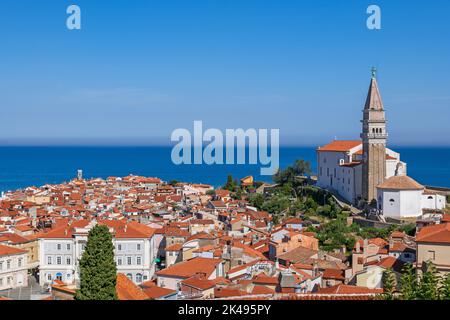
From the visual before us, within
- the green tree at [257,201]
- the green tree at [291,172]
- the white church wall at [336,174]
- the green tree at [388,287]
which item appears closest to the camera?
the green tree at [388,287]

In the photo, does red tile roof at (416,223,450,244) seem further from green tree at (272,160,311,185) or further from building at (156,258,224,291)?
green tree at (272,160,311,185)

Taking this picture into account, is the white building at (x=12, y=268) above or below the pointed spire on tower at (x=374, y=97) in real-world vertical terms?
below

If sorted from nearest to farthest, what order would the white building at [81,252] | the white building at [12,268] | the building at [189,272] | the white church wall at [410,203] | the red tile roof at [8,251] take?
the building at [189,272], the white building at [12,268], the red tile roof at [8,251], the white building at [81,252], the white church wall at [410,203]

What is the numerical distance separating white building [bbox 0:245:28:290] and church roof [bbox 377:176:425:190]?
1384 cm

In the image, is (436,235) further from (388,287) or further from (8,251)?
(8,251)

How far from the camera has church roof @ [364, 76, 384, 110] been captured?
28.0 metres

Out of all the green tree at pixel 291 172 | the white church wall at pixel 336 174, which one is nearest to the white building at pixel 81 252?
the white church wall at pixel 336 174

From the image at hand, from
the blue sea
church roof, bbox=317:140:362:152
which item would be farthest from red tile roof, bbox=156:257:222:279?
the blue sea

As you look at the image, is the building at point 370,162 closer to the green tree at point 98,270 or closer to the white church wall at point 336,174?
the white church wall at point 336,174

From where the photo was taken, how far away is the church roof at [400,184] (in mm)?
25422

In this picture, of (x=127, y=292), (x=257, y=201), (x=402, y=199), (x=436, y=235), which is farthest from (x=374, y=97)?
(x=127, y=292)

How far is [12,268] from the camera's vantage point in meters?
17.8

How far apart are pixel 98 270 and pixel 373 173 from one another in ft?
66.5
